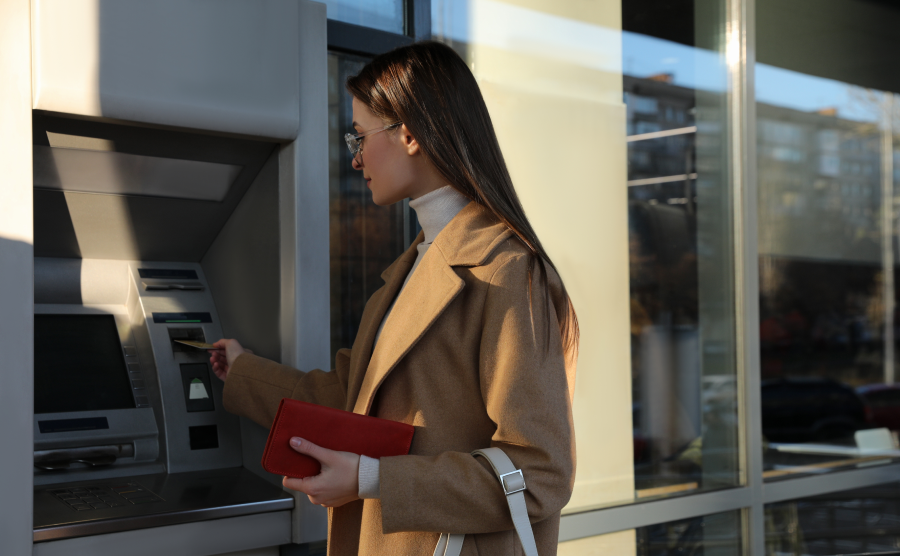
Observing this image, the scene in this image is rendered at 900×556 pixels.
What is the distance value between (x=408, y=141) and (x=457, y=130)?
0.38 ft

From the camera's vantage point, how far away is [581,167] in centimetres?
285

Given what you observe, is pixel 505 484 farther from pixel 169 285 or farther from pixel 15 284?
pixel 169 285

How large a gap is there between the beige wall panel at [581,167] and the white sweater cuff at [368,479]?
5.49 feet

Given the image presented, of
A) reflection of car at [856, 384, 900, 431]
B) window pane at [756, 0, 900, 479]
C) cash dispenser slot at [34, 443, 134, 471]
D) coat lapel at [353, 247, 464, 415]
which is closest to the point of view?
coat lapel at [353, 247, 464, 415]

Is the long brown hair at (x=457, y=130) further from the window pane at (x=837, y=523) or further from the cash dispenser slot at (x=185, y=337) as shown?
the window pane at (x=837, y=523)

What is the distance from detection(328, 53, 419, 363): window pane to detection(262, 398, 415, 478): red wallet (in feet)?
3.66

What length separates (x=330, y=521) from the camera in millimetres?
1469

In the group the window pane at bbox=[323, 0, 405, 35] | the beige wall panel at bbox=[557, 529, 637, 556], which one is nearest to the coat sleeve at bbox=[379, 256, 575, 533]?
the window pane at bbox=[323, 0, 405, 35]

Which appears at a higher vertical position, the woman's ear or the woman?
the woman's ear

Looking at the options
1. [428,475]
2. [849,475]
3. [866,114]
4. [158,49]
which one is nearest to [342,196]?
[158,49]

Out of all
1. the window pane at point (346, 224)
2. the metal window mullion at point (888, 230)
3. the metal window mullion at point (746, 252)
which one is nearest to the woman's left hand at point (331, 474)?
the window pane at point (346, 224)

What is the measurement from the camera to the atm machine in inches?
59.5

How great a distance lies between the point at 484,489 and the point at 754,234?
2424mm

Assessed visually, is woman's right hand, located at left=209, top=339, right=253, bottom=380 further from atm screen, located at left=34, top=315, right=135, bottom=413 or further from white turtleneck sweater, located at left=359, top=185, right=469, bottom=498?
white turtleneck sweater, located at left=359, top=185, right=469, bottom=498
